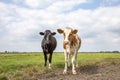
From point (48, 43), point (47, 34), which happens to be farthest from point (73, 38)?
point (47, 34)

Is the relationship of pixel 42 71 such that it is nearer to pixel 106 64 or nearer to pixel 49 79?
pixel 49 79

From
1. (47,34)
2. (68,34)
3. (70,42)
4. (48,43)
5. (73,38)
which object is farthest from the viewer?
(47,34)

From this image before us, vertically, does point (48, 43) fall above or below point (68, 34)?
below

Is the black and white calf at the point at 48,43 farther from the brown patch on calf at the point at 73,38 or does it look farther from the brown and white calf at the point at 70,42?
the brown patch on calf at the point at 73,38

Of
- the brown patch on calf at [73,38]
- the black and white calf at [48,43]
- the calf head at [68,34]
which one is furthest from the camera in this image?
the black and white calf at [48,43]

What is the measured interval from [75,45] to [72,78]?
337 cm

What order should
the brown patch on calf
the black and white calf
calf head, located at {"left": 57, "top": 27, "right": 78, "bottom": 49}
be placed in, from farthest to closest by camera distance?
the black and white calf
the brown patch on calf
calf head, located at {"left": 57, "top": 27, "right": 78, "bottom": 49}

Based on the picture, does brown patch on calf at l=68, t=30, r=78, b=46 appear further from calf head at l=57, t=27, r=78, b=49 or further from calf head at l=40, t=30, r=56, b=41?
calf head at l=40, t=30, r=56, b=41

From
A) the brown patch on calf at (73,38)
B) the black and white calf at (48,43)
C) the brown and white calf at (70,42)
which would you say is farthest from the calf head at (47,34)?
the brown patch on calf at (73,38)

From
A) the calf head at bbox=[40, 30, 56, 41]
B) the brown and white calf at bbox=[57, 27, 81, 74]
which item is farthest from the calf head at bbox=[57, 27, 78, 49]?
the calf head at bbox=[40, 30, 56, 41]

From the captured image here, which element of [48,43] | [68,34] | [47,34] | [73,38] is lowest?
[48,43]

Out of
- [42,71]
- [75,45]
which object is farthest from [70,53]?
[42,71]

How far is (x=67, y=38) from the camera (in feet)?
68.8

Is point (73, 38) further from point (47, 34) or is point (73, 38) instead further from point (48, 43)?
point (47, 34)
